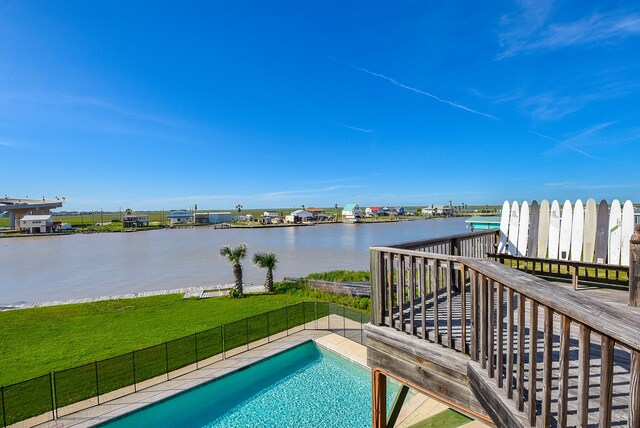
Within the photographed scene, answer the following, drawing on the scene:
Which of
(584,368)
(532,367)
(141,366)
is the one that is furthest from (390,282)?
(141,366)

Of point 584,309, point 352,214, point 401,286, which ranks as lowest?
point 352,214

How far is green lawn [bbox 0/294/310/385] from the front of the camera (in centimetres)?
1102

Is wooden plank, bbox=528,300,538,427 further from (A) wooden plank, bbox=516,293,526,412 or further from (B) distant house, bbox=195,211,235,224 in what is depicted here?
(B) distant house, bbox=195,211,235,224

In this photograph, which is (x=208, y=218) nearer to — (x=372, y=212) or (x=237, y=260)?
(x=372, y=212)

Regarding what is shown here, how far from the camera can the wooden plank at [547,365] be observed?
1.63m

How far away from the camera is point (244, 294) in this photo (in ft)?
Answer: 63.5

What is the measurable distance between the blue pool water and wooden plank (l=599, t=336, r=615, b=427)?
7.67 meters

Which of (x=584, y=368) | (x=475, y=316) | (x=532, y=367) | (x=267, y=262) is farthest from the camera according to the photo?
(x=267, y=262)

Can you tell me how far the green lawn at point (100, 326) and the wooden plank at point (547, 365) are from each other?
13.0m

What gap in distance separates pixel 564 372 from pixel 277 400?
344 inches

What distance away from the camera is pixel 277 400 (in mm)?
8797

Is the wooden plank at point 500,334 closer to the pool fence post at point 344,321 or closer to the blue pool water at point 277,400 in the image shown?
the blue pool water at point 277,400

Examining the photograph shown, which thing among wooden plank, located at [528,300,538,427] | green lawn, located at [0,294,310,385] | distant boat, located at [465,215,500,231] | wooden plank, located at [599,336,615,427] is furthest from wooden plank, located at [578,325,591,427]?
distant boat, located at [465,215,500,231]

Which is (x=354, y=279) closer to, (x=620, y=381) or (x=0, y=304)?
(x=620, y=381)
